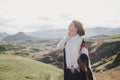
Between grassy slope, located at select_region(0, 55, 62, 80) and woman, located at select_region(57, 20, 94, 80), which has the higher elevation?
woman, located at select_region(57, 20, 94, 80)

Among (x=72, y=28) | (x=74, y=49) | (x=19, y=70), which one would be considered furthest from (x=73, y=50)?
(x=19, y=70)

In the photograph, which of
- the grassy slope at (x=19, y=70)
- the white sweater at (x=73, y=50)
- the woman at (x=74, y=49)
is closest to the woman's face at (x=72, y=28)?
the woman at (x=74, y=49)

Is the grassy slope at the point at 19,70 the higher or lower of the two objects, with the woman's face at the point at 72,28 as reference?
lower

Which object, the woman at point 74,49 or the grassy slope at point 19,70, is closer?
the woman at point 74,49

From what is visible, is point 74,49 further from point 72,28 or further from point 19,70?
point 19,70

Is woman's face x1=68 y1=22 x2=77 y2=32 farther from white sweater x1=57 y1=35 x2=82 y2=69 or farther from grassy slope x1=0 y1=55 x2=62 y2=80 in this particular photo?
grassy slope x1=0 y1=55 x2=62 y2=80

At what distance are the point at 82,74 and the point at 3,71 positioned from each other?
66.2 feet

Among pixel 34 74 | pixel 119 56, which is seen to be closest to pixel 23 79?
pixel 34 74

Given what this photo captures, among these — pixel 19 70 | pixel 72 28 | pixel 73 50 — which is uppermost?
pixel 72 28

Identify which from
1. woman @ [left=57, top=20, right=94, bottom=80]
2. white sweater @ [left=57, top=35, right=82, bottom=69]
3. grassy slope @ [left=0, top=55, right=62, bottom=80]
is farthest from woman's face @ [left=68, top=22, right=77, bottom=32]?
grassy slope @ [left=0, top=55, right=62, bottom=80]

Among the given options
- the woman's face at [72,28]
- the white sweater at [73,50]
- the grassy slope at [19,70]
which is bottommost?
the grassy slope at [19,70]

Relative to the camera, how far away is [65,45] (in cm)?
1103

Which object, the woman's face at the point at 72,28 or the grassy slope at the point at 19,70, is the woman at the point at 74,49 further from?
the grassy slope at the point at 19,70

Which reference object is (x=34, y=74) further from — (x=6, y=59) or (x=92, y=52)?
(x=92, y=52)
